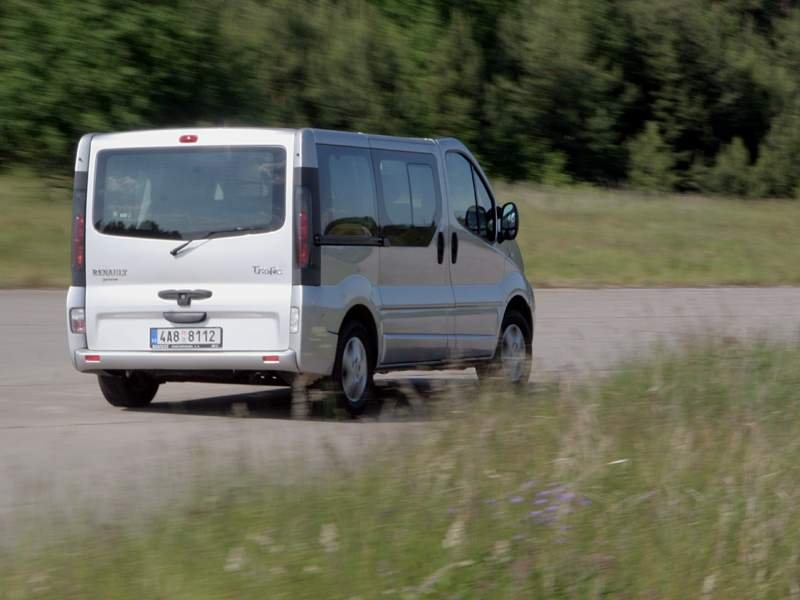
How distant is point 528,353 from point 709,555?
8.37 metres

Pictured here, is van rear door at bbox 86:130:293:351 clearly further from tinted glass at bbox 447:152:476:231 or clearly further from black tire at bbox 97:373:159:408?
tinted glass at bbox 447:152:476:231

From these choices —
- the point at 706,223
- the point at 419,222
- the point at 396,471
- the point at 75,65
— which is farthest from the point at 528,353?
the point at 706,223

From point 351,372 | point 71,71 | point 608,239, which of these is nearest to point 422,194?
point 351,372

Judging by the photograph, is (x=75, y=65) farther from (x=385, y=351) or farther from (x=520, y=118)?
(x=385, y=351)

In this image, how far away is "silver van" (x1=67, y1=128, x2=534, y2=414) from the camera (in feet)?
33.9

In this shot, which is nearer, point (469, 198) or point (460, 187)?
point (460, 187)

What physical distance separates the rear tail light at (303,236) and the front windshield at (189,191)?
14 centimetres

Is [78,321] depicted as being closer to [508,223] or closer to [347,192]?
[347,192]

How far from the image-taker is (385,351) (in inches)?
445

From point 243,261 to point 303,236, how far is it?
46cm

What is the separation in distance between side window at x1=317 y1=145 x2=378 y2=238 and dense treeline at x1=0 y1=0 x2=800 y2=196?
33146 millimetres

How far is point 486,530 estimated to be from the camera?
218 inches

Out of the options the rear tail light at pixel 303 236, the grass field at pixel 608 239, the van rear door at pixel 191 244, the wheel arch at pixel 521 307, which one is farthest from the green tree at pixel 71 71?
the rear tail light at pixel 303 236

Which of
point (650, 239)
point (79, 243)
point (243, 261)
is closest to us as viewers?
point (243, 261)
